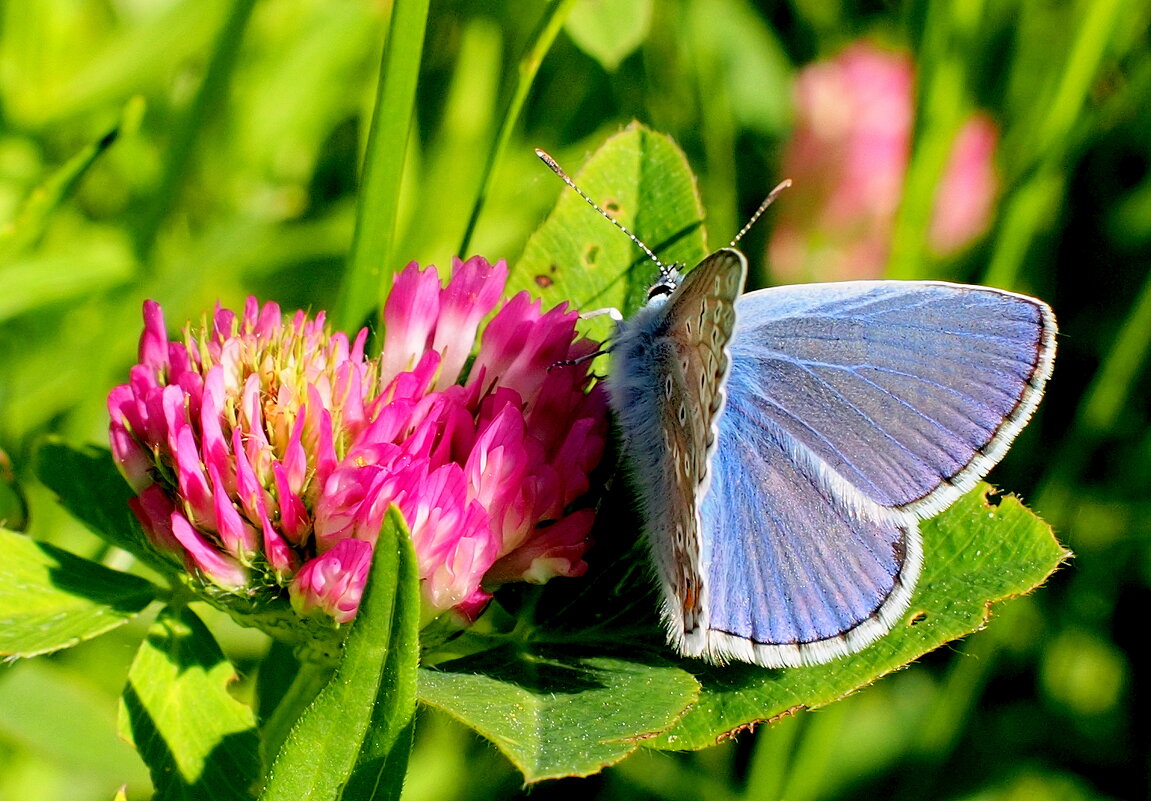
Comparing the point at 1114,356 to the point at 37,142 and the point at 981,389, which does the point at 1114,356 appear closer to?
the point at 981,389

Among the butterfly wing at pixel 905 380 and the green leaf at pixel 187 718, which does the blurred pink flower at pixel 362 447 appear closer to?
the green leaf at pixel 187 718

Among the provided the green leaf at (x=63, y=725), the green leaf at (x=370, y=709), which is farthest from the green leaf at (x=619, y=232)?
the green leaf at (x=63, y=725)

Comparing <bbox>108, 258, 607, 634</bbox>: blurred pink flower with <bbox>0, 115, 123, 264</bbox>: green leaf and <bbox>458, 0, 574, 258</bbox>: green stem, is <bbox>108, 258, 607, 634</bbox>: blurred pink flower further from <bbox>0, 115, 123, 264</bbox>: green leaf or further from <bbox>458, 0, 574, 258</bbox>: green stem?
<bbox>0, 115, 123, 264</bbox>: green leaf

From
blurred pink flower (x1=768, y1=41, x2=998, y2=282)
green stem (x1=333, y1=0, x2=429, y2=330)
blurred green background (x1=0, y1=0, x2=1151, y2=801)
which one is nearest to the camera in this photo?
green stem (x1=333, y1=0, x2=429, y2=330)

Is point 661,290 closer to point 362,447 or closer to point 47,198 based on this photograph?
point 362,447

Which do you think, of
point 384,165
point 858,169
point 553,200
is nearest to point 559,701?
point 384,165

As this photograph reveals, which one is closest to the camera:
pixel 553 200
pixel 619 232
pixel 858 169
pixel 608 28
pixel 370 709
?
pixel 370 709

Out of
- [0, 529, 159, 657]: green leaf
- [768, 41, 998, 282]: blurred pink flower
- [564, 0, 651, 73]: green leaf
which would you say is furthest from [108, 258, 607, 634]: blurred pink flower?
[768, 41, 998, 282]: blurred pink flower
